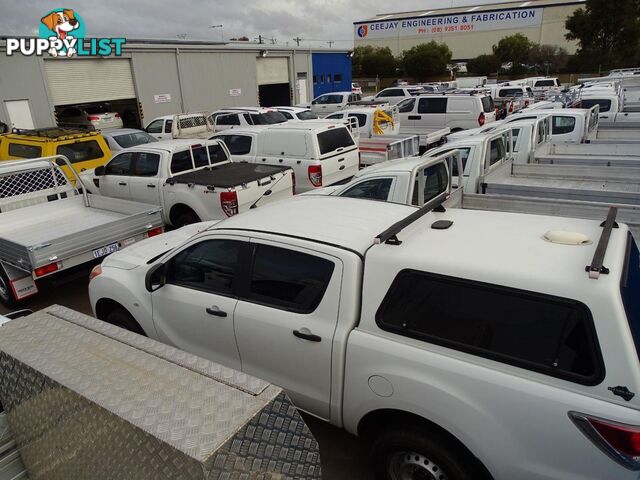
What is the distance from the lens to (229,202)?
704cm

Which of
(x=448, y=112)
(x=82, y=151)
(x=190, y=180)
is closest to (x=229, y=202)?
(x=190, y=180)

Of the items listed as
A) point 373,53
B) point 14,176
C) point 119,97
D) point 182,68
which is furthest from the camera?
point 373,53

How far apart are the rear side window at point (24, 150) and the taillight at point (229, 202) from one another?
505 cm

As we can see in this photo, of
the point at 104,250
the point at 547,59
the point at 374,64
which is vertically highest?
the point at 374,64

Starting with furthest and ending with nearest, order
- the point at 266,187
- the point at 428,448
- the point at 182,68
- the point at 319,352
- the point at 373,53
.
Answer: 1. the point at 373,53
2. the point at 182,68
3. the point at 266,187
4. the point at 319,352
5. the point at 428,448

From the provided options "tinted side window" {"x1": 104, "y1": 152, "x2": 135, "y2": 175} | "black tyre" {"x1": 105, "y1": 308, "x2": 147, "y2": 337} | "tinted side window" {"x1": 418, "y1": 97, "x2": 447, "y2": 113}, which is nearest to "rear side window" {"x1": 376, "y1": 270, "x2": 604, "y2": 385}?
"black tyre" {"x1": 105, "y1": 308, "x2": 147, "y2": 337}

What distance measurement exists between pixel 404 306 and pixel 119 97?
23570 millimetres

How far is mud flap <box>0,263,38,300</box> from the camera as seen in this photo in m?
5.66

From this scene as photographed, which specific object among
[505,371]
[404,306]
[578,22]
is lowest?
[505,371]

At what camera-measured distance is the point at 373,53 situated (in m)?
61.4

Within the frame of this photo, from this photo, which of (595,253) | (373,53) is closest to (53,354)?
(595,253)

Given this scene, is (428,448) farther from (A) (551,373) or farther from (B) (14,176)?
(B) (14,176)

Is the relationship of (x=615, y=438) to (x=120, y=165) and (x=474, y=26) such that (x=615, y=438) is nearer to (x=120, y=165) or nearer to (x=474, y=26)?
(x=120, y=165)

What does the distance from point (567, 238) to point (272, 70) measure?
3050cm
